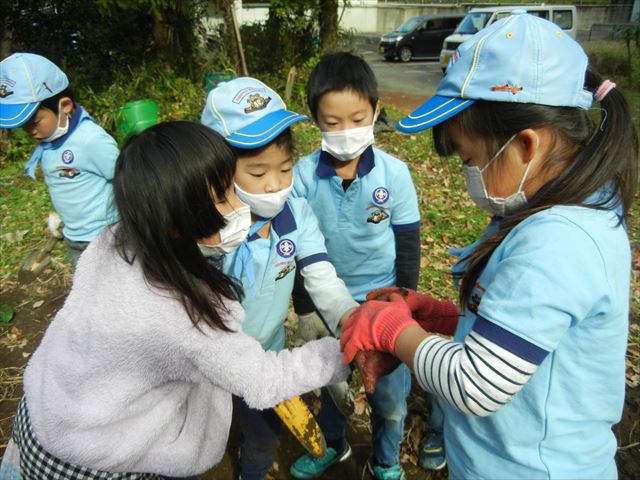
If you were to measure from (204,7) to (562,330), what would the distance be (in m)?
9.85

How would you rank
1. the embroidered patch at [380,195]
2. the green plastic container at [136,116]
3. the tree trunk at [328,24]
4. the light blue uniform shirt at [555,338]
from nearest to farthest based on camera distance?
1. the light blue uniform shirt at [555,338]
2. the embroidered patch at [380,195]
3. the green plastic container at [136,116]
4. the tree trunk at [328,24]

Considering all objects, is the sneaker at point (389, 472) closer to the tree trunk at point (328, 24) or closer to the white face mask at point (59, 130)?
the white face mask at point (59, 130)

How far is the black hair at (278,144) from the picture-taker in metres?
1.75

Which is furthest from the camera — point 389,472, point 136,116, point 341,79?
point 136,116

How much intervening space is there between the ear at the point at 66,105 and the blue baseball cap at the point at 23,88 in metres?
0.07

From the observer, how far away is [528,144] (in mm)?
1102

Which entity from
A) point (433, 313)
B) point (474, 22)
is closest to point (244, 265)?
point (433, 313)

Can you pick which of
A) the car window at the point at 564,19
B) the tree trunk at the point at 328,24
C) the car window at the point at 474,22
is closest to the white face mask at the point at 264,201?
the tree trunk at the point at 328,24

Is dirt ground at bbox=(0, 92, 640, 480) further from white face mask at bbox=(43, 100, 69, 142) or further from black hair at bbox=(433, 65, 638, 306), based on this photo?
black hair at bbox=(433, 65, 638, 306)

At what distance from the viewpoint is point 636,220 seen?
16.9 ft

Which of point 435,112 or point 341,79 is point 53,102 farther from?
point 435,112

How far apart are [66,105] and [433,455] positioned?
3.18 m

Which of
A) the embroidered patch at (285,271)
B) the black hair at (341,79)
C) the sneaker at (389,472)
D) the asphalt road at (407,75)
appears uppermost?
the black hair at (341,79)

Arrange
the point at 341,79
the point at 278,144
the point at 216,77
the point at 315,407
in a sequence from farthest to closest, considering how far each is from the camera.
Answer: the point at 216,77 → the point at 315,407 → the point at 341,79 → the point at 278,144
